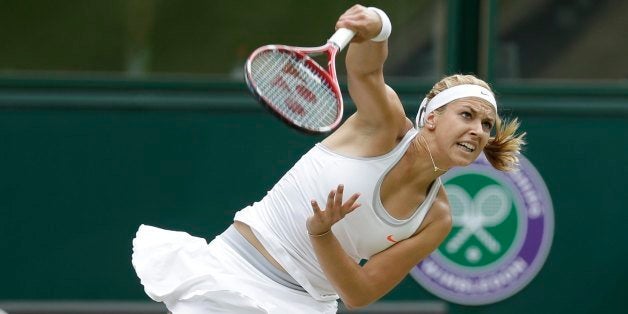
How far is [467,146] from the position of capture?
358cm

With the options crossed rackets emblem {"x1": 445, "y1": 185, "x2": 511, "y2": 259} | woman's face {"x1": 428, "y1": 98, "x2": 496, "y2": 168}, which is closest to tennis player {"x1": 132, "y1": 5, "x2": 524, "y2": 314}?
woman's face {"x1": 428, "y1": 98, "x2": 496, "y2": 168}

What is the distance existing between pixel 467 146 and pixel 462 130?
0.14 ft

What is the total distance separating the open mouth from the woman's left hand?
14.5 inches

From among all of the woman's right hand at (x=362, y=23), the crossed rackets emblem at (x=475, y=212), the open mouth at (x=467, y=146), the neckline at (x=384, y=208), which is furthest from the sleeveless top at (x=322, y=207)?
the crossed rackets emblem at (x=475, y=212)

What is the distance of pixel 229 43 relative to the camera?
5.90m

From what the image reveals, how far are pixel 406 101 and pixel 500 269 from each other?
2.62ft

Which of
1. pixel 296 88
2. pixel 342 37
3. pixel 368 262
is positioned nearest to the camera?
pixel 342 37

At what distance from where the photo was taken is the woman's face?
11.7 ft

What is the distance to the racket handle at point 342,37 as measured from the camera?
322cm

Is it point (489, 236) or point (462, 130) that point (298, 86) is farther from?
point (489, 236)

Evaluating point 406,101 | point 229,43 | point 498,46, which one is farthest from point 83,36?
point 498,46

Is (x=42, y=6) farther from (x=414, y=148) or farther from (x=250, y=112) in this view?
(x=414, y=148)

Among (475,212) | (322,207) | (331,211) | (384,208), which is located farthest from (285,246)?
(475,212)

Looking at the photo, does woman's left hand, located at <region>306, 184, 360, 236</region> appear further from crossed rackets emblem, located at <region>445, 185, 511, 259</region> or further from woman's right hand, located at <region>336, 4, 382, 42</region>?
crossed rackets emblem, located at <region>445, 185, 511, 259</region>
